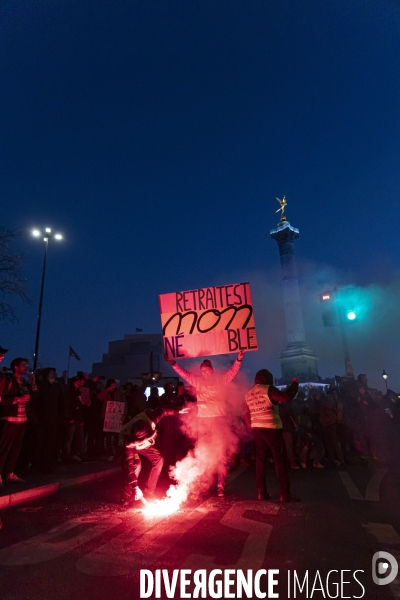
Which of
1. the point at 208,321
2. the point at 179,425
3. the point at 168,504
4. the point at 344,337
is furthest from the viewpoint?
the point at 344,337

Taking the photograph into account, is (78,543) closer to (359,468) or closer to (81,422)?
(81,422)

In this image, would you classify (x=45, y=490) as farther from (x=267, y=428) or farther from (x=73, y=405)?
(x=267, y=428)

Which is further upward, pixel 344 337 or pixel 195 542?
pixel 344 337

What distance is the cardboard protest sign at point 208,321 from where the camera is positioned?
7.99 meters

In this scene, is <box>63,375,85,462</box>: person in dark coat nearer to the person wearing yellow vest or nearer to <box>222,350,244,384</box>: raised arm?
<box>222,350,244,384</box>: raised arm

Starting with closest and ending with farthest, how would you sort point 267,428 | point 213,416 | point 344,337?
point 267,428 < point 213,416 < point 344,337

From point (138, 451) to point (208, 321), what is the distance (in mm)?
2934

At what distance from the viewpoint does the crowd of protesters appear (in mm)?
6324

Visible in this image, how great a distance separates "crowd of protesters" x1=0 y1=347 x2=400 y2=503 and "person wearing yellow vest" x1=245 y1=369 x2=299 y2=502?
Result: 15 millimetres

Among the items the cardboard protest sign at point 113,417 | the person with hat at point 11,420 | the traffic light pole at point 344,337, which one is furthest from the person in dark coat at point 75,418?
the traffic light pole at point 344,337

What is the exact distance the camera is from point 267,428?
6344mm

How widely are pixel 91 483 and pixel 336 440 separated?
19.4 feet

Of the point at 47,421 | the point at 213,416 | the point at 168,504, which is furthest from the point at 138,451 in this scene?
the point at 47,421

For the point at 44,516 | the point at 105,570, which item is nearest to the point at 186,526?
the point at 105,570
